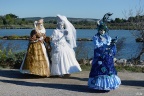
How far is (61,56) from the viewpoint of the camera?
11.4 meters

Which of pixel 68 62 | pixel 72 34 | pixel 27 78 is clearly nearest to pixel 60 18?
pixel 72 34

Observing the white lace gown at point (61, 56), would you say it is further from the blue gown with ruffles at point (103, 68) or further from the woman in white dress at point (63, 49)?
the blue gown with ruffles at point (103, 68)

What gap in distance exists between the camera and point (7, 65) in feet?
45.4

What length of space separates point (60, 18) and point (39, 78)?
2025 millimetres

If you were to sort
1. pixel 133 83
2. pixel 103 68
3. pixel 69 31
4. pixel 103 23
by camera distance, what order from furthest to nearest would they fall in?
pixel 69 31
pixel 133 83
pixel 103 23
pixel 103 68

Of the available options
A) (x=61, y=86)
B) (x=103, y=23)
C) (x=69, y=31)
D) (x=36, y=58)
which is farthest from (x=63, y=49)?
(x=103, y=23)

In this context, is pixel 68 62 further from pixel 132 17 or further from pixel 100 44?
pixel 132 17

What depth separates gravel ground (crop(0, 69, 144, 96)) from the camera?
361 inches

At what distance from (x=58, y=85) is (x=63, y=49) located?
1.56m

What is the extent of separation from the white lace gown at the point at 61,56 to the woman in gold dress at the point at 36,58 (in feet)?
0.87

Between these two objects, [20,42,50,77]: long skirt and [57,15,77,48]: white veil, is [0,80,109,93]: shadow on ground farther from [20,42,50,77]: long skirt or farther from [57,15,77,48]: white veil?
[57,15,77,48]: white veil

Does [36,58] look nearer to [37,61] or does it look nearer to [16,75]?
[37,61]

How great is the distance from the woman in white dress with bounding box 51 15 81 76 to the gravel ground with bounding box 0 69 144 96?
289 mm

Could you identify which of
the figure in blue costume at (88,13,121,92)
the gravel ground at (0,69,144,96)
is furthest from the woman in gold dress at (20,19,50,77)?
the figure in blue costume at (88,13,121,92)
